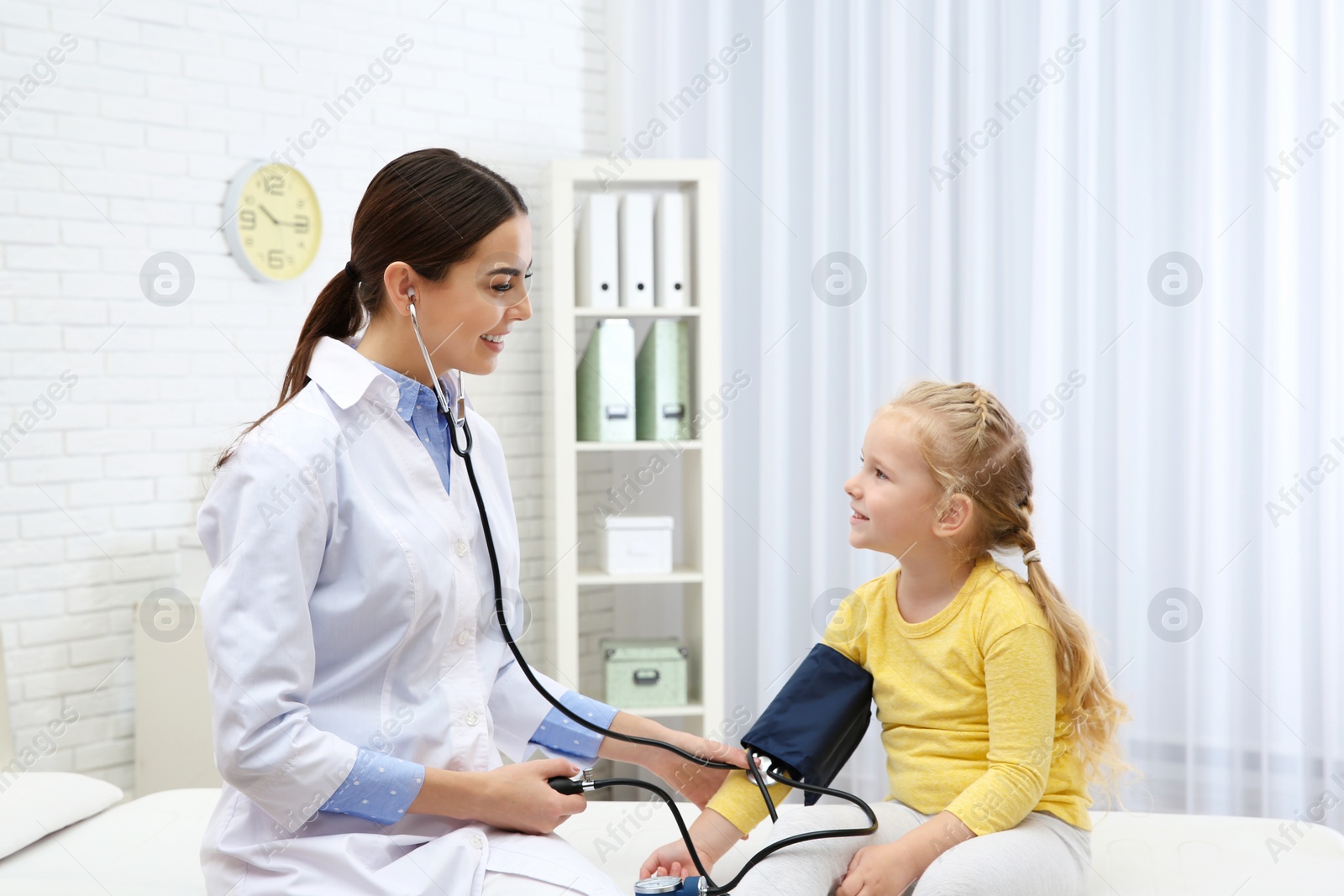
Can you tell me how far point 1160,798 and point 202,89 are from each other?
2.90 meters

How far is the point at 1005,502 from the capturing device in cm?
149

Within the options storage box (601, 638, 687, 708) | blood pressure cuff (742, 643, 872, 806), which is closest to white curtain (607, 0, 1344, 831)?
storage box (601, 638, 687, 708)

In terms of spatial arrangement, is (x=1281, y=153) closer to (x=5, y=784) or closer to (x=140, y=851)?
(x=140, y=851)

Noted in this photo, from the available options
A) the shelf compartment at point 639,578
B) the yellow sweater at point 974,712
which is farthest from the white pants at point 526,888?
the shelf compartment at point 639,578

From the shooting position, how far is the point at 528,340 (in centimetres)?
332

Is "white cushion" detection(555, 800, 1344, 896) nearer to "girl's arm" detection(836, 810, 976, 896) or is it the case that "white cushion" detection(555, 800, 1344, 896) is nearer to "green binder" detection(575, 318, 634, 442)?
"girl's arm" detection(836, 810, 976, 896)

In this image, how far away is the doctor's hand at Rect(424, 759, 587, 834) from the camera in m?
1.13

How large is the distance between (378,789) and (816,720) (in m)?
0.61

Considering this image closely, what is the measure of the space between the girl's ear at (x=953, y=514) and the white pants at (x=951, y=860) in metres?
0.37

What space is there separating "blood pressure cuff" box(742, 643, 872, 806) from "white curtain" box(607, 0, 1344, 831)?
1354mm

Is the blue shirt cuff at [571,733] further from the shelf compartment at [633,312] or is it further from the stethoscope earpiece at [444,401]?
the shelf compartment at [633,312]

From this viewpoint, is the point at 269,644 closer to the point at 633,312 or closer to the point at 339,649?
the point at 339,649

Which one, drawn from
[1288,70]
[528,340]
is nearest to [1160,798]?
[1288,70]

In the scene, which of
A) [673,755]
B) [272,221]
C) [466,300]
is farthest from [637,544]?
[466,300]
